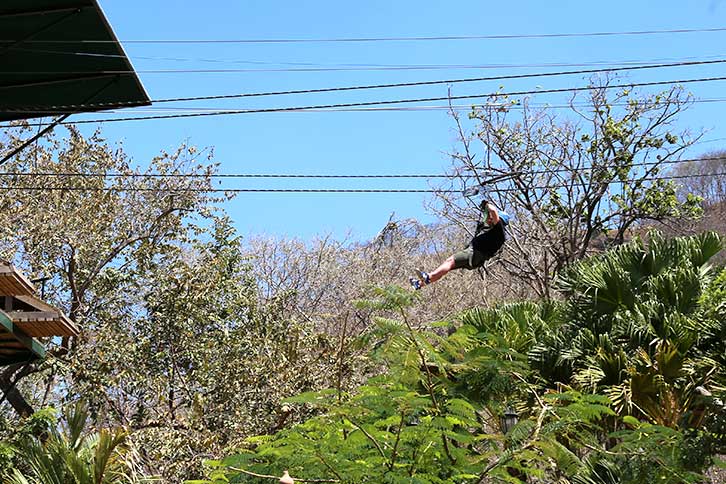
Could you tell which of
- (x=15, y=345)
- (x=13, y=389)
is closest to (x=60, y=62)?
(x=15, y=345)

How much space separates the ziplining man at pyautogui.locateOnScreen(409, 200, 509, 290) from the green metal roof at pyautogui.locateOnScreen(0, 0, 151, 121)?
4.47 meters

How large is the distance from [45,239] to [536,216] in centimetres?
1164

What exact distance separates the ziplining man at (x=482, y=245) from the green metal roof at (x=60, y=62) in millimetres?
4471

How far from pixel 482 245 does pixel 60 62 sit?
5.53 metres

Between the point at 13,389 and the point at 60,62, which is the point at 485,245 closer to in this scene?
the point at 60,62

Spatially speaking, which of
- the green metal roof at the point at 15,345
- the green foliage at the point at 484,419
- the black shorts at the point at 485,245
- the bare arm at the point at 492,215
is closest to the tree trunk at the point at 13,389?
the green metal roof at the point at 15,345

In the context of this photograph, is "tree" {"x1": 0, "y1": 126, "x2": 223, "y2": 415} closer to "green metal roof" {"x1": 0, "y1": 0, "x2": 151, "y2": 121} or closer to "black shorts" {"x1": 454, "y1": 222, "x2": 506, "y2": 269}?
"green metal roof" {"x1": 0, "y1": 0, "x2": 151, "y2": 121}

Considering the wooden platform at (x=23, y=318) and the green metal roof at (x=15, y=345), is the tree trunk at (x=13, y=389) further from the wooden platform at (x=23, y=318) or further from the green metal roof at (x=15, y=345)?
the wooden platform at (x=23, y=318)

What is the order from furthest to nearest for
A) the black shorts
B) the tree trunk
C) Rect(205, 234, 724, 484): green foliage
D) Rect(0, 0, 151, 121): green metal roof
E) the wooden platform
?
1. the tree trunk
2. the black shorts
3. the wooden platform
4. Rect(0, 0, 151, 121): green metal roof
5. Rect(205, 234, 724, 484): green foliage

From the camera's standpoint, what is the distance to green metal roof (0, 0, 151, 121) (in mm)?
9094

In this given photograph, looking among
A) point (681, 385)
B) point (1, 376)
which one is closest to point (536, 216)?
point (681, 385)

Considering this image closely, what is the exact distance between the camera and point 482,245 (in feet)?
31.4

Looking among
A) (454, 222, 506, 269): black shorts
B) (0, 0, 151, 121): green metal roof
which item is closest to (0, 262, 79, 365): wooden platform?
(0, 0, 151, 121): green metal roof

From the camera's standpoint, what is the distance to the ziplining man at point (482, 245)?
9.17m
